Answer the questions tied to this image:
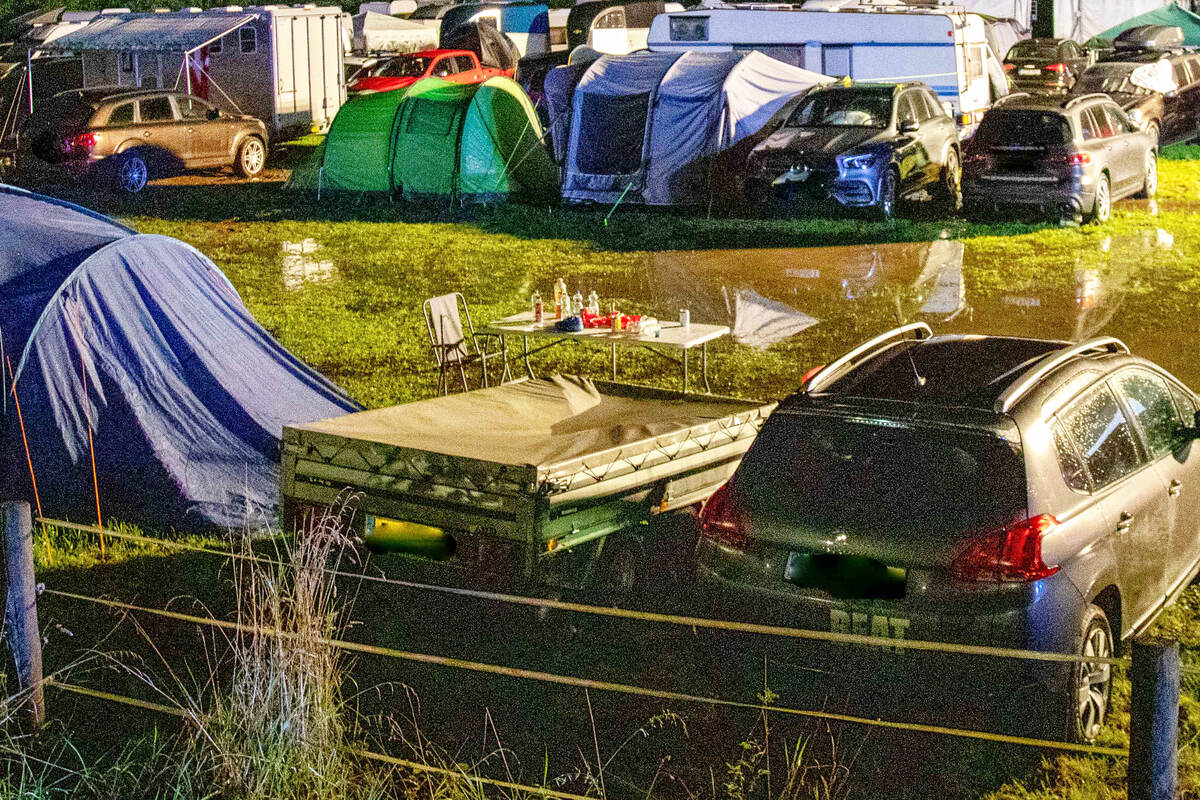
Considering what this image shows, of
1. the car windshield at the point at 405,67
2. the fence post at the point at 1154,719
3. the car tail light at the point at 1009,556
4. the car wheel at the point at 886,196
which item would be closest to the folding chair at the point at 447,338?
the car tail light at the point at 1009,556

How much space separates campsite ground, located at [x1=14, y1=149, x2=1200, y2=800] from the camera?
5410mm

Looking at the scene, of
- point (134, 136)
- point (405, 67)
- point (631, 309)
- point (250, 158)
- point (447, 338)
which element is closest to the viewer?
point (447, 338)

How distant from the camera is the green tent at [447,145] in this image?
66.1ft

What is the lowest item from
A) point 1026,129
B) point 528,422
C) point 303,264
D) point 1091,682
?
point 303,264

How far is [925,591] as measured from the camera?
517 centimetres

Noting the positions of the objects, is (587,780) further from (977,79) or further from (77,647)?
(977,79)

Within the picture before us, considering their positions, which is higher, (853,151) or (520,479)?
(853,151)

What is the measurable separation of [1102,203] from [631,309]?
7.16 m

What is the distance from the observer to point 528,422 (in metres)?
7.37

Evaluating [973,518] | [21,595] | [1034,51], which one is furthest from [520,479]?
[1034,51]

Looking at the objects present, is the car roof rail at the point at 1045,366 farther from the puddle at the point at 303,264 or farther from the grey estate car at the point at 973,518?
the puddle at the point at 303,264

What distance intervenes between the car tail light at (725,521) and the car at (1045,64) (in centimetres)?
2452

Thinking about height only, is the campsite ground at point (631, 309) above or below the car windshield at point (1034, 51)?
below

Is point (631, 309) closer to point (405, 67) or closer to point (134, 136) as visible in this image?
point (134, 136)
